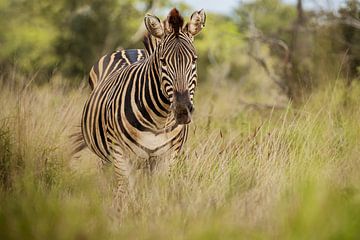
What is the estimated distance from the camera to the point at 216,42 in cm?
2816

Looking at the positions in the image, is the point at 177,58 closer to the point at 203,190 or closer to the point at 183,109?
the point at 183,109

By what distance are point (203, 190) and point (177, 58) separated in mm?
1002

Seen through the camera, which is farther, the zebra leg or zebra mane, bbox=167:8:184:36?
the zebra leg

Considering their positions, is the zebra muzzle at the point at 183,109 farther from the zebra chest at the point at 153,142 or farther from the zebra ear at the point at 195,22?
the zebra ear at the point at 195,22

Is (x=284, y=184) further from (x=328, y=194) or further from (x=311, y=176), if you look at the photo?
(x=328, y=194)

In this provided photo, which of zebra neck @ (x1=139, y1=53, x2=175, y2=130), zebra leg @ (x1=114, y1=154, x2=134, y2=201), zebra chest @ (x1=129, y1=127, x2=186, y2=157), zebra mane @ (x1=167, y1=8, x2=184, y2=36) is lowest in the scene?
zebra leg @ (x1=114, y1=154, x2=134, y2=201)

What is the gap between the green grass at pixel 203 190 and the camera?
4.27 metres

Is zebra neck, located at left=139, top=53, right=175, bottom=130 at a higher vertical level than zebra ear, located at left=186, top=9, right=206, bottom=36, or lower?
lower

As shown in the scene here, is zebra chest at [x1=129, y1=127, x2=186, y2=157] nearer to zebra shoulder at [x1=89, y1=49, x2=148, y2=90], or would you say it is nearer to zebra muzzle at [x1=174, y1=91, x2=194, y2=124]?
zebra muzzle at [x1=174, y1=91, x2=194, y2=124]

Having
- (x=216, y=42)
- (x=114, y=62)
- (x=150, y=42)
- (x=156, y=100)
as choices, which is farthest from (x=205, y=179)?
(x=216, y=42)

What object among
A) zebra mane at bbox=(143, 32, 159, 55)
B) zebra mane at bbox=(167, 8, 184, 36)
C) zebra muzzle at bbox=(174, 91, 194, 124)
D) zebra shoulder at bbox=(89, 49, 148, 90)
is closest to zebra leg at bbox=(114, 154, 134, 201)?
zebra muzzle at bbox=(174, 91, 194, 124)

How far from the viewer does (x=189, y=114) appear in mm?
5191

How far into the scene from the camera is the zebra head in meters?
5.41

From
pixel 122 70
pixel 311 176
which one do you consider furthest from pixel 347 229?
pixel 122 70
